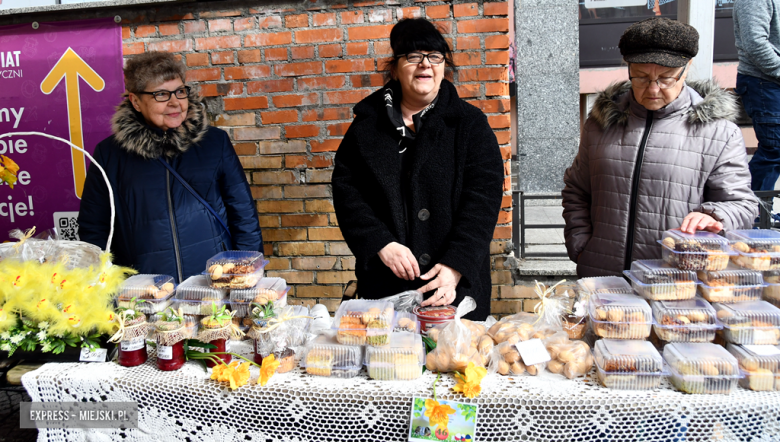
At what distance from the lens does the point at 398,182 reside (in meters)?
2.22

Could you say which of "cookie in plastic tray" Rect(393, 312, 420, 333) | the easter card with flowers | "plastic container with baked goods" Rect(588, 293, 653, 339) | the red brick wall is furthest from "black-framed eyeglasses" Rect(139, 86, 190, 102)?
"plastic container with baked goods" Rect(588, 293, 653, 339)

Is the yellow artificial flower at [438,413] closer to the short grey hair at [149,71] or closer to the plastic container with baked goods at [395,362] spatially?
the plastic container with baked goods at [395,362]

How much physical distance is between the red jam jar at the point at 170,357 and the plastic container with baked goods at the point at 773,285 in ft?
6.35

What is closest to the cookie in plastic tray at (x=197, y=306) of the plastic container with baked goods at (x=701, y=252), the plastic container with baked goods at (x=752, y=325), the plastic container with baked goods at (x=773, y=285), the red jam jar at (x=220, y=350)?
the red jam jar at (x=220, y=350)

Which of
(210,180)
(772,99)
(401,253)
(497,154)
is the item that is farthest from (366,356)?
(772,99)

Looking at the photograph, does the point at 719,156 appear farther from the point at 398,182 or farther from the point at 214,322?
the point at 214,322

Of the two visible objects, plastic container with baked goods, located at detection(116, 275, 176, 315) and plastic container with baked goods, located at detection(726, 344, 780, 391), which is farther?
plastic container with baked goods, located at detection(116, 275, 176, 315)

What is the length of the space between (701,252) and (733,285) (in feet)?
0.49

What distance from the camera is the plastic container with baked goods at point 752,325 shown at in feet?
5.32

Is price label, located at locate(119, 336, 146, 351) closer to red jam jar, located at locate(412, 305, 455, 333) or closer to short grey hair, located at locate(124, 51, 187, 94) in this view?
red jam jar, located at locate(412, 305, 455, 333)

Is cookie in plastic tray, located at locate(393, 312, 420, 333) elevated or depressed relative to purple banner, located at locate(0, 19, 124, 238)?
depressed

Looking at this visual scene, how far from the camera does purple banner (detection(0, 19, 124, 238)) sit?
142 inches

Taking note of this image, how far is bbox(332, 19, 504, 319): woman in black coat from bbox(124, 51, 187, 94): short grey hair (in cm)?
105

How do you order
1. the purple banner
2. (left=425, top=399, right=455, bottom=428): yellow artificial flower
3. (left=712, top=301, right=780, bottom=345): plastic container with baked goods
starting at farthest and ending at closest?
the purple banner < (left=712, top=301, right=780, bottom=345): plastic container with baked goods < (left=425, top=399, right=455, bottom=428): yellow artificial flower
